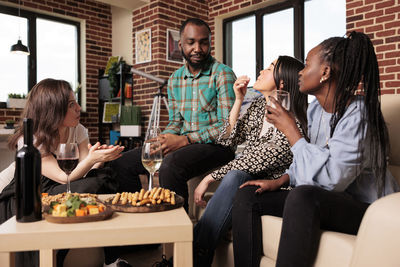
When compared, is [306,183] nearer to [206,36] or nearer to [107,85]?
[206,36]

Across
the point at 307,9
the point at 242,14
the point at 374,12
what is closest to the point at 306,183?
the point at 374,12

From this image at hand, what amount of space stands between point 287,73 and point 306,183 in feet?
2.05

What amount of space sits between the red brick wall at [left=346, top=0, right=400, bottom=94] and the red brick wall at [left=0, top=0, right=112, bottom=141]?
3751 millimetres

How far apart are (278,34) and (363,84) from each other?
342 cm

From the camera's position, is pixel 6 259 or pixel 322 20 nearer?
pixel 6 259

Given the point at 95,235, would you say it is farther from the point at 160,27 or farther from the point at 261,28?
the point at 261,28

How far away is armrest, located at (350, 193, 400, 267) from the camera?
0.82 m

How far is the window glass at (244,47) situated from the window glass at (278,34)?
0.21 m

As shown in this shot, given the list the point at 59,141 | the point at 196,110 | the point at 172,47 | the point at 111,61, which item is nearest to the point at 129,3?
the point at 172,47

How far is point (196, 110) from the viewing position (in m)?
2.16

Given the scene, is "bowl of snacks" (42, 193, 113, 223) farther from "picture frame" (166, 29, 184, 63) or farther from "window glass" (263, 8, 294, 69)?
"window glass" (263, 8, 294, 69)

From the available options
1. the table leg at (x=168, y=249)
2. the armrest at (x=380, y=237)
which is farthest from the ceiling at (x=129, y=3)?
the armrest at (x=380, y=237)

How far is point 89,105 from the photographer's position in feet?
17.6

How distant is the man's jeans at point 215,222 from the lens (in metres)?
1.37
